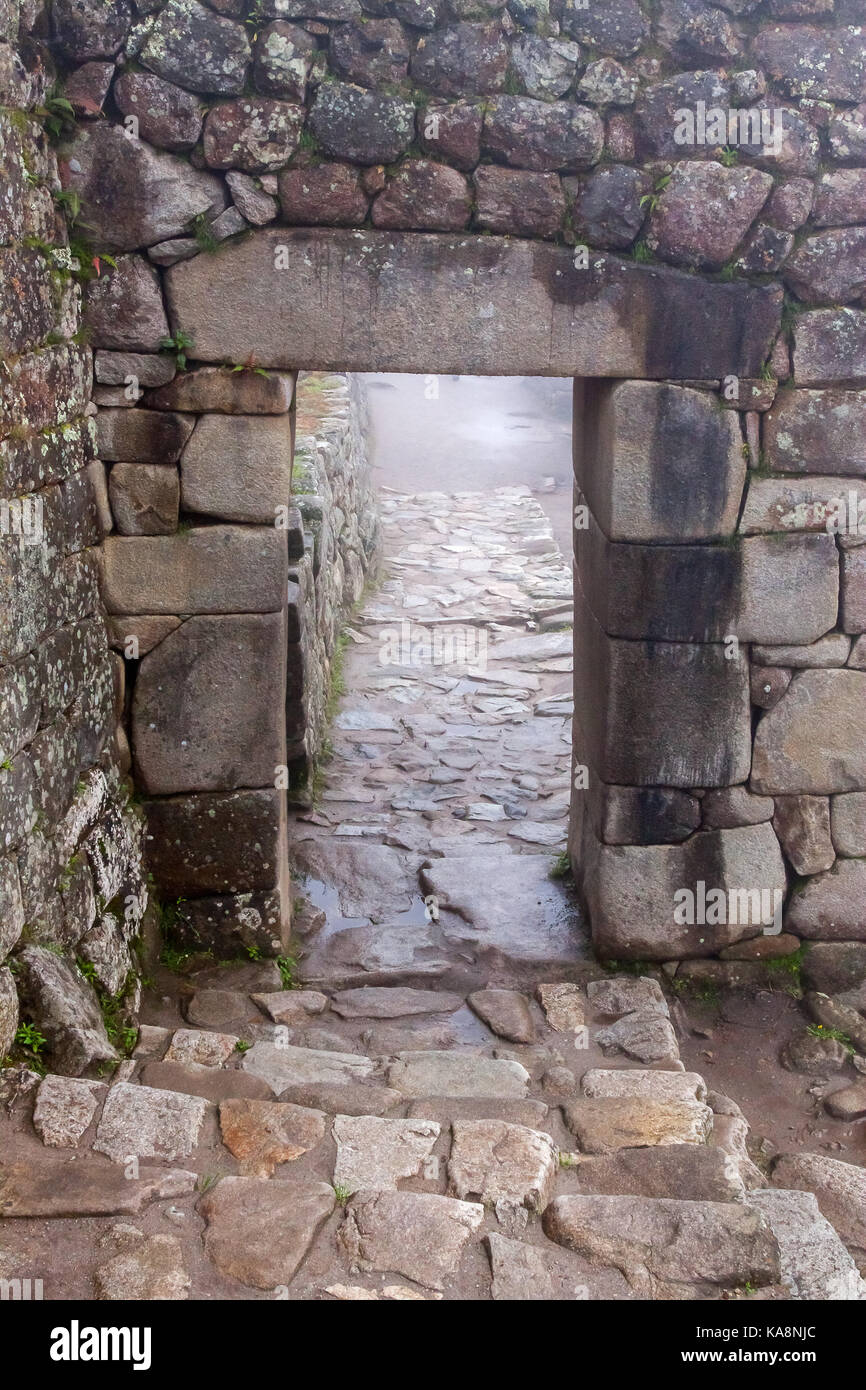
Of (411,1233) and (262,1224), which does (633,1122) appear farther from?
(262,1224)

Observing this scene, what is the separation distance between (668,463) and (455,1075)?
7.74 feet

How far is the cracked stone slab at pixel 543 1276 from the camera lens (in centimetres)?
287

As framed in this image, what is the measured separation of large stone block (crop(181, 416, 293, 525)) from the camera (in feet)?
15.1

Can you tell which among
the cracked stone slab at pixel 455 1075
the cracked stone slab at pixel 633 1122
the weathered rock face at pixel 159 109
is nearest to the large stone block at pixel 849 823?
the cracked stone slab at pixel 633 1122

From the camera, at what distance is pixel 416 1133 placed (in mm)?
3523

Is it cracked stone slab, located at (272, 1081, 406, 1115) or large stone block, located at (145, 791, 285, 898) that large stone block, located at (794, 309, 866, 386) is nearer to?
large stone block, located at (145, 791, 285, 898)

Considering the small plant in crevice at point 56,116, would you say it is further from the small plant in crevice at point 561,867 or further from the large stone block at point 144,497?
the small plant in crevice at point 561,867

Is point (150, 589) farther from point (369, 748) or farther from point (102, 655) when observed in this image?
point (369, 748)

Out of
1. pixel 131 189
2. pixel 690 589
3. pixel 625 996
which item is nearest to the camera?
pixel 131 189

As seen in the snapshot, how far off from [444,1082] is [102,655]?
1.97 meters

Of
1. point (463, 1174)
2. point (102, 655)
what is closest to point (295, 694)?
point (102, 655)

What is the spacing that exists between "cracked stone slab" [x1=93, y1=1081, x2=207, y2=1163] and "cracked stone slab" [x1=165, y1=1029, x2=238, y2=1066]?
0.57m

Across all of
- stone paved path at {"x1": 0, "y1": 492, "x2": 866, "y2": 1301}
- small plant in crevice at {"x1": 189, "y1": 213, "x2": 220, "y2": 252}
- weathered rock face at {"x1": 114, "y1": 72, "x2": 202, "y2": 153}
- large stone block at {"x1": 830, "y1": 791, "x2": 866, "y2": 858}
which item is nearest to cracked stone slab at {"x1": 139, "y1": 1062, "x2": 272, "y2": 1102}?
stone paved path at {"x1": 0, "y1": 492, "x2": 866, "y2": 1301}

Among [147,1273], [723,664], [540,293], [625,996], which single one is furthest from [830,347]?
[147,1273]
